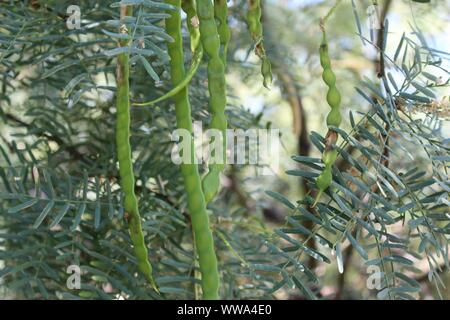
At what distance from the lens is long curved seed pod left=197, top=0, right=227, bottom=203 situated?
1.42 feet

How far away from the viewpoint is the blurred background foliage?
0.47 m

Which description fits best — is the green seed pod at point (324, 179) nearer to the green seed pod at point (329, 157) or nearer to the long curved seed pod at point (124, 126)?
the green seed pod at point (329, 157)

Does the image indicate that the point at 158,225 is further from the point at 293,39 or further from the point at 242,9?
the point at 293,39

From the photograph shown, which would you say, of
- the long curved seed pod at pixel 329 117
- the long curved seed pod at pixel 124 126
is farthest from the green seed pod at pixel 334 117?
the long curved seed pod at pixel 124 126

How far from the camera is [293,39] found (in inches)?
47.2

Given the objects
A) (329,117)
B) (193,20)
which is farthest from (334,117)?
(193,20)

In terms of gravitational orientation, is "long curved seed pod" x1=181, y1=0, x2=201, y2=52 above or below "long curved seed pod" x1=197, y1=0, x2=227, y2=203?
above

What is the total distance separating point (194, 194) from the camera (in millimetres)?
431

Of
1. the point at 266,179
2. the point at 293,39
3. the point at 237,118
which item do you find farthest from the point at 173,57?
the point at 293,39

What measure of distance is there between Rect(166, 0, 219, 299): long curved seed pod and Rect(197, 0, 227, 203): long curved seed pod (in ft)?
0.04

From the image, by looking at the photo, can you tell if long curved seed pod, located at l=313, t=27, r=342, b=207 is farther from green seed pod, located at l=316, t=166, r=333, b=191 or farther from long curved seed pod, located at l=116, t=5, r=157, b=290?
long curved seed pod, located at l=116, t=5, r=157, b=290

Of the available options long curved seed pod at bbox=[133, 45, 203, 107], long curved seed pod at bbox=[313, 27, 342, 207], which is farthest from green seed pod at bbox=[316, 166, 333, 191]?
long curved seed pod at bbox=[133, 45, 203, 107]

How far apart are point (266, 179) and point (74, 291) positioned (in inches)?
18.5

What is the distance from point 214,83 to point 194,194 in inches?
2.7
